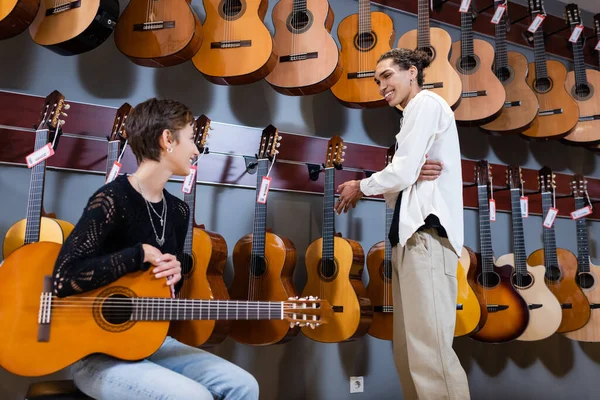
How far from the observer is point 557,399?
3.54 m

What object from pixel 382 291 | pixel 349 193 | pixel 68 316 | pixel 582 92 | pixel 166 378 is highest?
pixel 582 92

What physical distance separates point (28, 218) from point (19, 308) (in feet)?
2.26

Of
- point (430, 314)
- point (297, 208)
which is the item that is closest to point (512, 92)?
point (297, 208)

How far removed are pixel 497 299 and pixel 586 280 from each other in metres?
0.83

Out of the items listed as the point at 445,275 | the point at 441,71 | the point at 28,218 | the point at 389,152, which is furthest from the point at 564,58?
the point at 28,218

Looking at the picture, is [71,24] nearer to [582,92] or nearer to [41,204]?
[41,204]

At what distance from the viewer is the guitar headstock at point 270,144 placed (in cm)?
257

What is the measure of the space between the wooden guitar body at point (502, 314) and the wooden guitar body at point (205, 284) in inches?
57.8

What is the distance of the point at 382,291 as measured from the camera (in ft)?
8.77

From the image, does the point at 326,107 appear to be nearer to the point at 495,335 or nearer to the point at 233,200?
the point at 233,200

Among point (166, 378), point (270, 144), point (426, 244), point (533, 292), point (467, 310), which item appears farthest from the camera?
point (533, 292)

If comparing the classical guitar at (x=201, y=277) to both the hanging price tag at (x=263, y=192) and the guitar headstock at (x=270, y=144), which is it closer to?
the hanging price tag at (x=263, y=192)

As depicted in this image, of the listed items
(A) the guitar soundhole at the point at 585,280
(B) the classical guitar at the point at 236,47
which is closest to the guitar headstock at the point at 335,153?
(B) the classical guitar at the point at 236,47

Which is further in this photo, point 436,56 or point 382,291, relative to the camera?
point 436,56
